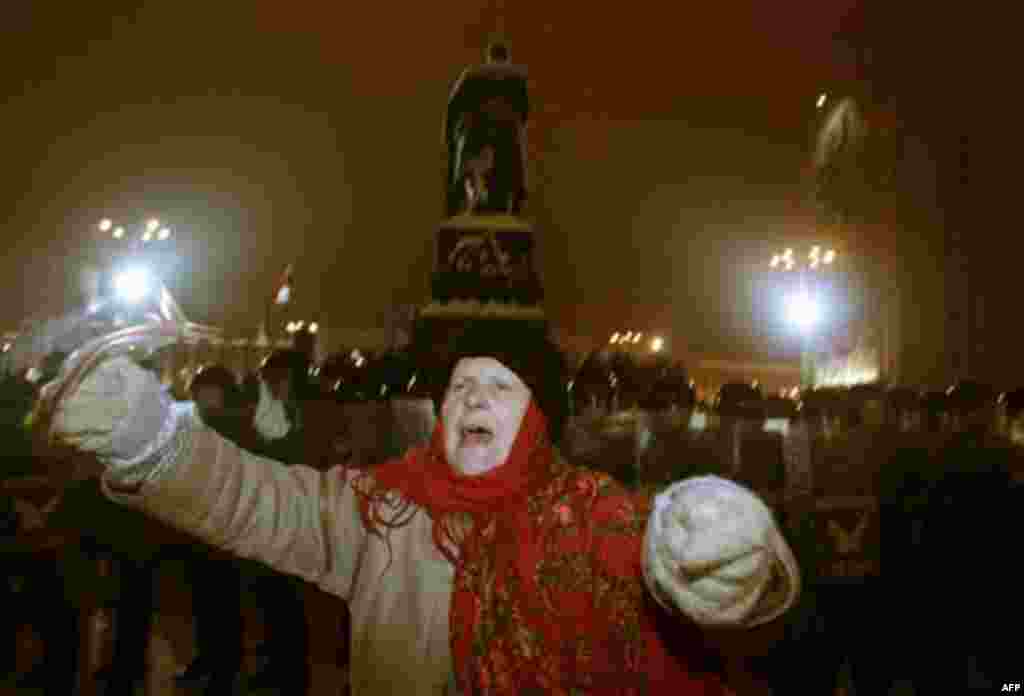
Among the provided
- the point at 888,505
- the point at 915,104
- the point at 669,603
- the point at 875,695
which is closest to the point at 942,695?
the point at 875,695

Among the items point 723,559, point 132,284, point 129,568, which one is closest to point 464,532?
point 723,559

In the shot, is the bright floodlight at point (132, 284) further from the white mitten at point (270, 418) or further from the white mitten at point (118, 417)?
the white mitten at point (118, 417)

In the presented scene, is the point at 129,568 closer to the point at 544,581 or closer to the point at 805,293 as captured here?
the point at 544,581

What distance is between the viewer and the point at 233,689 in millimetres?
3520

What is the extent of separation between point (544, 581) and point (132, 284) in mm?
8349

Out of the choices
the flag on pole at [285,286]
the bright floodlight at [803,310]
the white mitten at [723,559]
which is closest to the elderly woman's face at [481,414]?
the white mitten at [723,559]

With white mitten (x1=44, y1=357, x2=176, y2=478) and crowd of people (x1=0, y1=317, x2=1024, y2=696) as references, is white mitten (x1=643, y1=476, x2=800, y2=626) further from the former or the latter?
white mitten (x1=44, y1=357, x2=176, y2=478)

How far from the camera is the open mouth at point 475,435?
174cm

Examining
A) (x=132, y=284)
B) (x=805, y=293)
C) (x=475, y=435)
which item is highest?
(x=805, y=293)

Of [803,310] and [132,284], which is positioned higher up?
[803,310]

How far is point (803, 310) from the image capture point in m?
14.0

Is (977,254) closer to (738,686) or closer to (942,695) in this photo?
(942,695)

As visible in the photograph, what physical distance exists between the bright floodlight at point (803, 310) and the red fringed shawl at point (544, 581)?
43.6 ft

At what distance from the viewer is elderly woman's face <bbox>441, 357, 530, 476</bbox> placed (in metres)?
1.73
